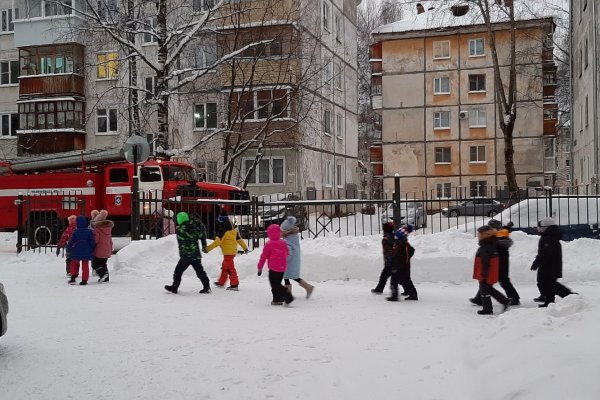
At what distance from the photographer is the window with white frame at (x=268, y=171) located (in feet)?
111

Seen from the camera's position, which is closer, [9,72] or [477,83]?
[9,72]

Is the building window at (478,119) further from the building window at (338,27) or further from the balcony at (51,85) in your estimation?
the balcony at (51,85)

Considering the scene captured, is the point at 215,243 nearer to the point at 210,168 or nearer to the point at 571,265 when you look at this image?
the point at 571,265

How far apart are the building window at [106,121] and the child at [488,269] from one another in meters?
31.1

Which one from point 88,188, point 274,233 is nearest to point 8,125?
point 88,188

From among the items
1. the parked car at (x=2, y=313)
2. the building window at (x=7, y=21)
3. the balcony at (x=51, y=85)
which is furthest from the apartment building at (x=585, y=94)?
the building window at (x=7, y=21)

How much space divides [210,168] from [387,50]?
65.8 ft

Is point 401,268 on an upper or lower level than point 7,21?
lower

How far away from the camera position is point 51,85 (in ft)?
114

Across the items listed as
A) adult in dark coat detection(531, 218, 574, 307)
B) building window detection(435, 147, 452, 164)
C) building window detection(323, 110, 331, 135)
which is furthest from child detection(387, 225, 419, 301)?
building window detection(435, 147, 452, 164)

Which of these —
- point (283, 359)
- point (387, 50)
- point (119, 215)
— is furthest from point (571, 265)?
point (387, 50)

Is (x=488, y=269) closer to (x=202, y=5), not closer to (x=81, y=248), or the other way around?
(x=81, y=248)

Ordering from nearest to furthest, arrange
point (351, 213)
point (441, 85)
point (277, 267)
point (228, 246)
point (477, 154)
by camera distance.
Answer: point (277, 267), point (228, 246), point (351, 213), point (477, 154), point (441, 85)

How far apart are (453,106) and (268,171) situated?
18720 millimetres
